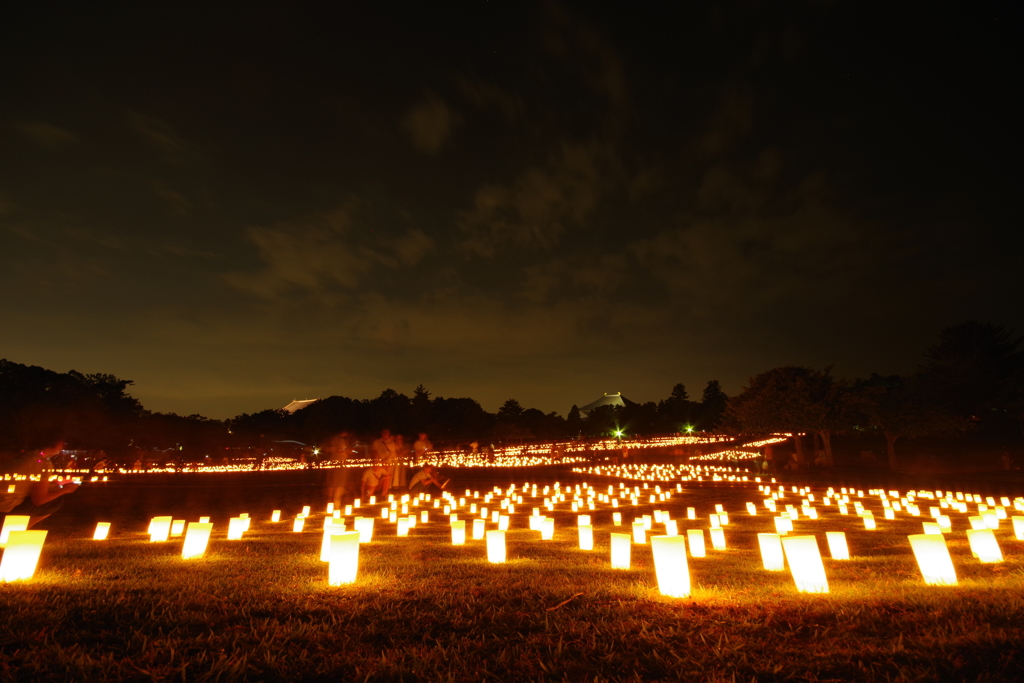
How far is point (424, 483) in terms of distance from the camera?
1773 cm

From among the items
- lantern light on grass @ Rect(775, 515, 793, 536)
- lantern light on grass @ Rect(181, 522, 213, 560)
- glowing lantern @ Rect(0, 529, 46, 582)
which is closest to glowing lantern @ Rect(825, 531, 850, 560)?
lantern light on grass @ Rect(775, 515, 793, 536)

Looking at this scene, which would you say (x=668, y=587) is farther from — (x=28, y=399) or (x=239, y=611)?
(x=28, y=399)

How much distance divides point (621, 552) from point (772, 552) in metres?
1.53

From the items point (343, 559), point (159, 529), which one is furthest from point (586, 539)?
point (159, 529)

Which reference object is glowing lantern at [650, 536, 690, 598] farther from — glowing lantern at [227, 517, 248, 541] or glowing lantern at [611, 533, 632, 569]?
glowing lantern at [227, 517, 248, 541]

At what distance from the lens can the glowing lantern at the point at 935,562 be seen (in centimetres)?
495

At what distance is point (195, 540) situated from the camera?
6520 mm

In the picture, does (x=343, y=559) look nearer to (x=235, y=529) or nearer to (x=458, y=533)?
(x=458, y=533)

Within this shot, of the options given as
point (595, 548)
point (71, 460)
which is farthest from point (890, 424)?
point (71, 460)

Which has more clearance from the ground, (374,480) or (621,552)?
(374,480)

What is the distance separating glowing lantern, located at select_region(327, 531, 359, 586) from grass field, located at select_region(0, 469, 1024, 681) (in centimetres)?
12

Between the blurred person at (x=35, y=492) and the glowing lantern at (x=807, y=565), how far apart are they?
867cm

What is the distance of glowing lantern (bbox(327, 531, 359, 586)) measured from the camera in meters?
5.05

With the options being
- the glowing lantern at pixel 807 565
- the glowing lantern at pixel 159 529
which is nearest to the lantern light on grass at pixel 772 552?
the glowing lantern at pixel 807 565
